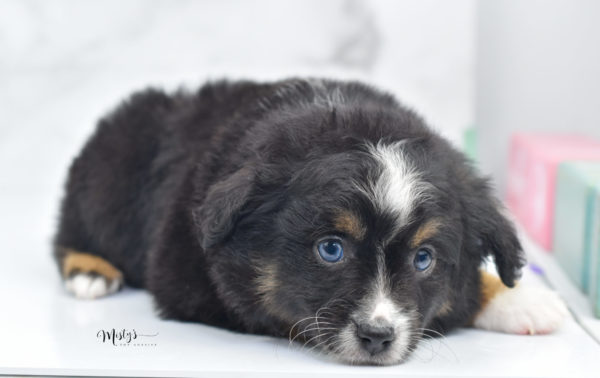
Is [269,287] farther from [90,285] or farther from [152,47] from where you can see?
[152,47]

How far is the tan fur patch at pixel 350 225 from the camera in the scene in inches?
138

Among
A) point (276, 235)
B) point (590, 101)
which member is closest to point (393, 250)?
point (276, 235)

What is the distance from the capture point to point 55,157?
24.0 ft

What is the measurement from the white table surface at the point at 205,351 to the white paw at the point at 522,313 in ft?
0.15

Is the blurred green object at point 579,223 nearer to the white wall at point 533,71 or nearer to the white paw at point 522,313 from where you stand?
the white paw at point 522,313

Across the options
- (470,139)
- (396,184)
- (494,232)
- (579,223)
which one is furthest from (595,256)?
(470,139)

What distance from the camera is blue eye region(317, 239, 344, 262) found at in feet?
11.7


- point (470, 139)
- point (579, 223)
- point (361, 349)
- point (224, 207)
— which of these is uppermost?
point (224, 207)

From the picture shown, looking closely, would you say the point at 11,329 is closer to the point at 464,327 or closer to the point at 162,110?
the point at 162,110

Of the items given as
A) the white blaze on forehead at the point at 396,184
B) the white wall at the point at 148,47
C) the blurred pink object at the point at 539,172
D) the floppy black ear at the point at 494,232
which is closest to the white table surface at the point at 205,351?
the floppy black ear at the point at 494,232

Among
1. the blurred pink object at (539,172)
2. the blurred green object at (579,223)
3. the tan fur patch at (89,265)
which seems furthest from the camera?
the blurred pink object at (539,172)

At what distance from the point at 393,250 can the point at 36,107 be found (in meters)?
4.43

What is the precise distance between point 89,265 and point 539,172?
2623 mm

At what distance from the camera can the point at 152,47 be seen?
286 inches
